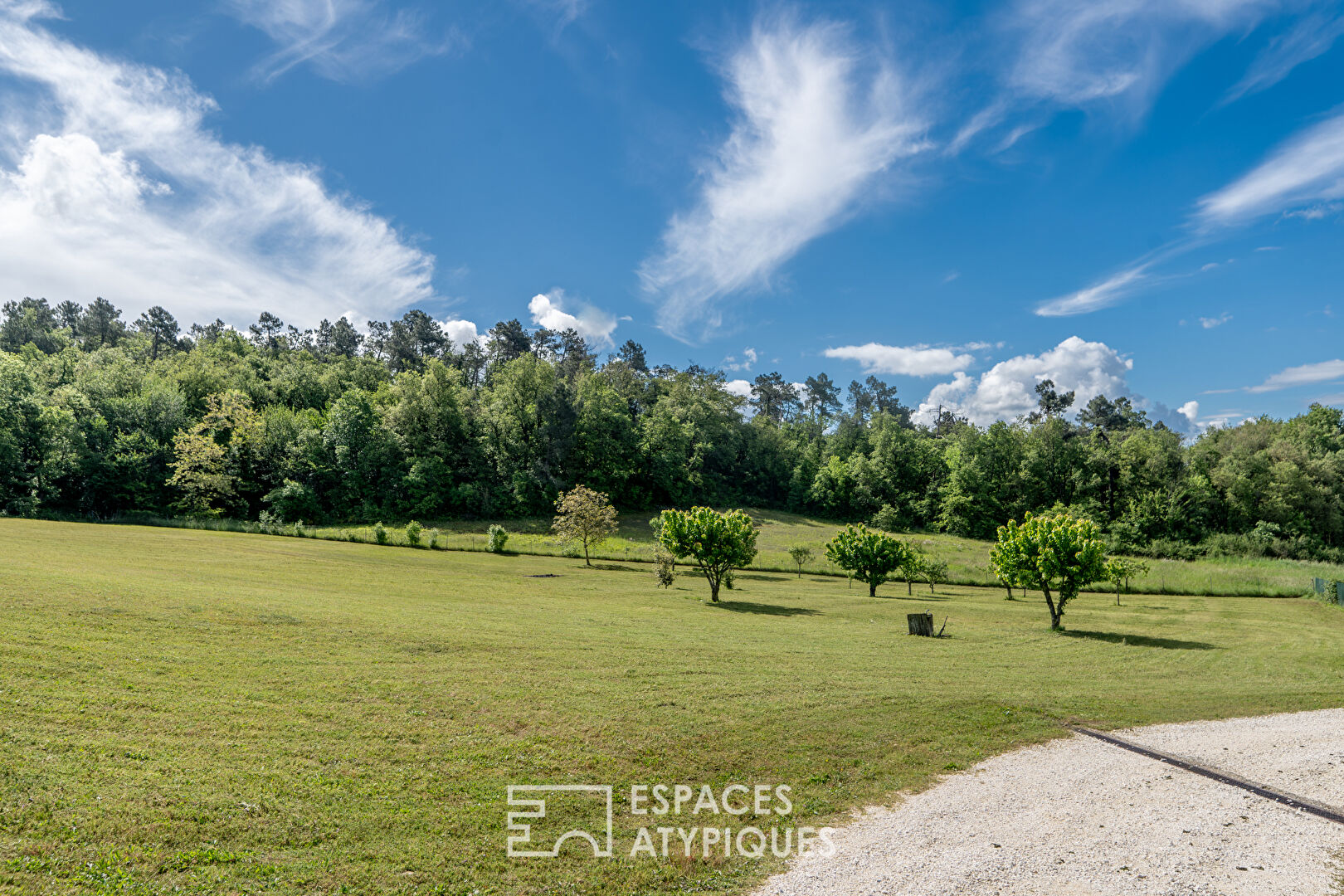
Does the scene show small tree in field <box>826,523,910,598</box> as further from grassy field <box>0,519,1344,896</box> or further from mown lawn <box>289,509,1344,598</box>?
mown lawn <box>289,509,1344,598</box>

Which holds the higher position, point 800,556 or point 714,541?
point 714,541

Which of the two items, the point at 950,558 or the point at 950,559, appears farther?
the point at 950,558

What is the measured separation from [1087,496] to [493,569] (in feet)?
274

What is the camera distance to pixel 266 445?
234 ft

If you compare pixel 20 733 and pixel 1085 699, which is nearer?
pixel 20 733

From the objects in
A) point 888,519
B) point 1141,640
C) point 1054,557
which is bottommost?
point 1141,640

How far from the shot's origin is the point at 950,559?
201ft

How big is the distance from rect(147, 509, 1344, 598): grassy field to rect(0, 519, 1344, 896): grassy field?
18927 mm

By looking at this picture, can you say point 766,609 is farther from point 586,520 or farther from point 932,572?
point 586,520

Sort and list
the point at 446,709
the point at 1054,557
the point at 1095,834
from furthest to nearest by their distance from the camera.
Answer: the point at 1054,557 → the point at 446,709 → the point at 1095,834

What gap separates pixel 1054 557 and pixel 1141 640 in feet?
15.1

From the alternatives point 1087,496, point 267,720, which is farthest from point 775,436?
point 267,720

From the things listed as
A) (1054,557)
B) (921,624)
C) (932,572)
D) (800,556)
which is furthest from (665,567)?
(1054,557)

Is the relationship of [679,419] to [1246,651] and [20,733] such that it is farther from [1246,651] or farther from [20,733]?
[20,733]
